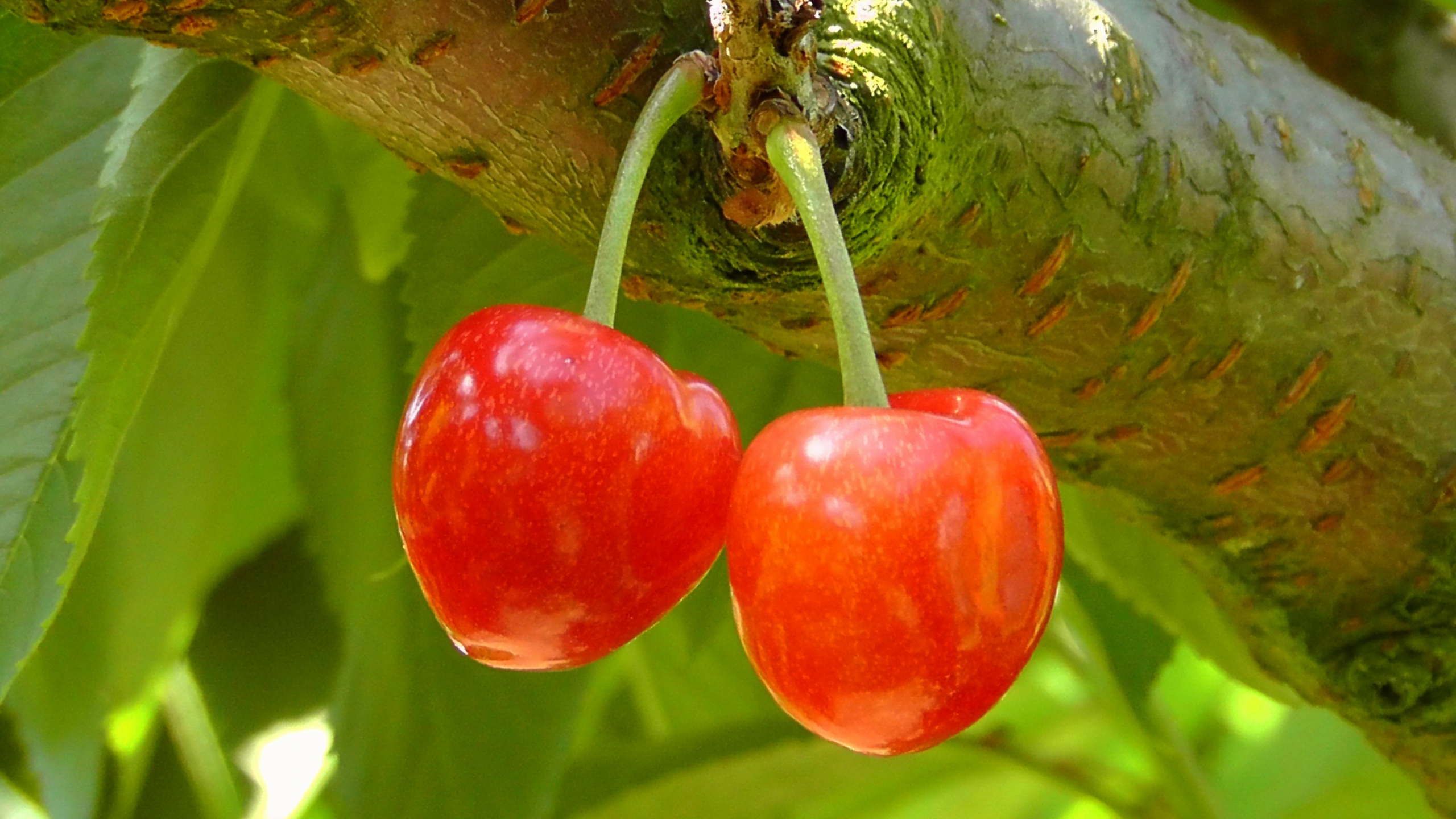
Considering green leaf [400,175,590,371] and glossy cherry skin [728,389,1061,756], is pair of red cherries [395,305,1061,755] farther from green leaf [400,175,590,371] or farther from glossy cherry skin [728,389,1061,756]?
green leaf [400,175,590,371]

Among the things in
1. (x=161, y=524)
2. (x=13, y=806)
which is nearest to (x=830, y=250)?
(x=161, y=524)

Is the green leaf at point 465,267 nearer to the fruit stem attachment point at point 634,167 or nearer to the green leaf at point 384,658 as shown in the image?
the green leaf at point 384,658

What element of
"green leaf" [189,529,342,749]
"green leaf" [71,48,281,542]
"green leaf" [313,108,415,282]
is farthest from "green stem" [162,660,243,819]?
"green leaf" [71,48,281,542]

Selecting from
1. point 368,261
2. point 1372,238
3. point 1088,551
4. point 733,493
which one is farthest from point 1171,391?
point 368,261

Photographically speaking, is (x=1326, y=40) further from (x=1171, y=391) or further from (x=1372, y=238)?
(x=1171, y=391)

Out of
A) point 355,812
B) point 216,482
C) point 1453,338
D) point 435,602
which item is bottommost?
point 355,812

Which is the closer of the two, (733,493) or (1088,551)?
(733,493)

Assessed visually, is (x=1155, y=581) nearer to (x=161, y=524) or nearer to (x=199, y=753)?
(x=161, y=524)
